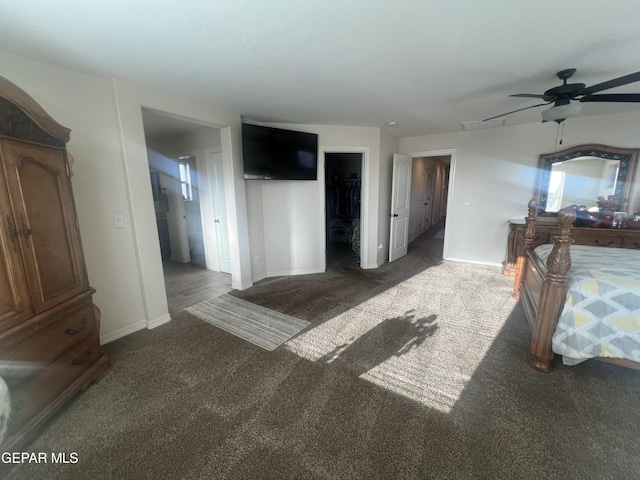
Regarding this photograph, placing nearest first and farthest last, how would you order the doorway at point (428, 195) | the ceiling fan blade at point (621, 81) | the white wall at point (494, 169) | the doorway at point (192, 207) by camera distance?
the ceiling fan blade at point (621, 81), the white wall at point (494, 169), the doorway at point (192, 207), the doorway at point (428, 195)

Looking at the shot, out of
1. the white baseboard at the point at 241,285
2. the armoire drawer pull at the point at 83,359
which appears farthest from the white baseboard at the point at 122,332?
the white baseboard at the point at 241,285

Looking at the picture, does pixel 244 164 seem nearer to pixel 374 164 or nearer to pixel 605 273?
pixel 374 164

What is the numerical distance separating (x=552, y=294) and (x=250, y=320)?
2.59m

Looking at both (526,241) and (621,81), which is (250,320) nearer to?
(526,241)

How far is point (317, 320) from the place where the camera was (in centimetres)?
275

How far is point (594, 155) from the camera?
3.57m

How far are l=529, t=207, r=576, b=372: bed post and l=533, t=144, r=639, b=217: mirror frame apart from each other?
277 cm

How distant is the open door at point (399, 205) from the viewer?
4.51 metres

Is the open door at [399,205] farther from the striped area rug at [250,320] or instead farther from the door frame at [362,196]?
the striped area rug at [250,320]

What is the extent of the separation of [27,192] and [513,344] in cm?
365

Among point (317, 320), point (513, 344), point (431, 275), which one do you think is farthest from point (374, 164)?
point (513, 344)

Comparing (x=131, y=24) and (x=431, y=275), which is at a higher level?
(x=131, y=24)

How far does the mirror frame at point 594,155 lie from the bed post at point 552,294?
2771 mm

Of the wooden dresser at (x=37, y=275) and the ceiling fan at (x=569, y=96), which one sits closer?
the wooden dresser at (x=37, y=275)
